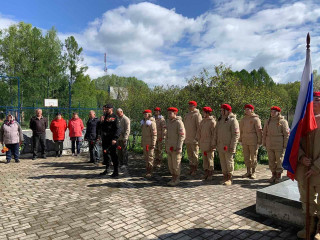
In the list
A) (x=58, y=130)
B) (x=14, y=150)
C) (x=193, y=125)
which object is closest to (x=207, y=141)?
(x=193, y=125)

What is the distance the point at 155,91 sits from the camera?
11539 mm

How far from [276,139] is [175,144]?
8.07ft

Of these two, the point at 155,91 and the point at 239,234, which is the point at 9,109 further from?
the point at 239,234

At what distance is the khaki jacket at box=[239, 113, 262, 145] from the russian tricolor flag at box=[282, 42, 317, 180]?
3443mm

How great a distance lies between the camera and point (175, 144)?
252 inches

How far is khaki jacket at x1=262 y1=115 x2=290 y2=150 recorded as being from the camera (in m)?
6.36

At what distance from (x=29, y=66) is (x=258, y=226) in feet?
96.1

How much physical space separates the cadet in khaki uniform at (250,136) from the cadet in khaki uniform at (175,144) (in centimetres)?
175

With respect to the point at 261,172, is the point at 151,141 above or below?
above

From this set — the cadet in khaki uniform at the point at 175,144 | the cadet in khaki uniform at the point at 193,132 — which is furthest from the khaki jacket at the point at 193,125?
the cadet in khaki uniform at the point at 175,144

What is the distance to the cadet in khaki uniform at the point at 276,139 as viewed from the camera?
6371 millimetres

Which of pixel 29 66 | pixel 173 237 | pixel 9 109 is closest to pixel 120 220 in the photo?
Answer: pixel 173 237

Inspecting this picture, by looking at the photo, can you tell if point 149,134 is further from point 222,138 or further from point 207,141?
point 222,138

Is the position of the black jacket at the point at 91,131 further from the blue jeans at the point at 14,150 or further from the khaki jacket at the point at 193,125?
the khaki jacket at the point at 193,125
